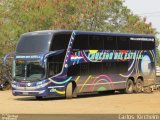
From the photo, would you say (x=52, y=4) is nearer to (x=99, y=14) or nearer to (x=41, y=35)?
(x=99, y=14)

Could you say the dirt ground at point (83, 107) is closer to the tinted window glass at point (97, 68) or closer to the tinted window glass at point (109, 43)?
the tinted window glass at point (97, 68)

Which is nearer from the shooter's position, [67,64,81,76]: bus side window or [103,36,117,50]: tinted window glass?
[67,64,81,76]: bus side window

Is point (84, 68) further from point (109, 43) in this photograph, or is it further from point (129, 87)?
point (129, 87)

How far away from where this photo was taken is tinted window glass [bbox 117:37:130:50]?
32094 millimetres

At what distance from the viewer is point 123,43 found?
107ft

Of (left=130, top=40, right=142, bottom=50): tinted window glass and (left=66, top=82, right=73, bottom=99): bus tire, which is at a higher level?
(left=130, top=40, right=142, bottom=50): tinted window glass


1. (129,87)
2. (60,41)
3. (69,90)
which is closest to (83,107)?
(60,41)

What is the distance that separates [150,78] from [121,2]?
14.8 metres

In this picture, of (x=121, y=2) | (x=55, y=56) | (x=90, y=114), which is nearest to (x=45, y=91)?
(x=55, y=56)

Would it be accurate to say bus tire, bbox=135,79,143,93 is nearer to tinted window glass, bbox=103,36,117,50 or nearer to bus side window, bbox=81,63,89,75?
tinted window glass, bbox=103,36,117,50

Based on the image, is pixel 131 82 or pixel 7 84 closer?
pixel 131 82

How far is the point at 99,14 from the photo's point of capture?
148 ft

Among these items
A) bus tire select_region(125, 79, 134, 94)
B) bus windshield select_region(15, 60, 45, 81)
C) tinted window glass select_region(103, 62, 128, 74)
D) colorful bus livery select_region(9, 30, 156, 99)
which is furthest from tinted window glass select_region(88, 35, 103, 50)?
bus windshield select_region(15, 60, 45, 81)

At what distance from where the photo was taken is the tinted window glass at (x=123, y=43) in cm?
3209
